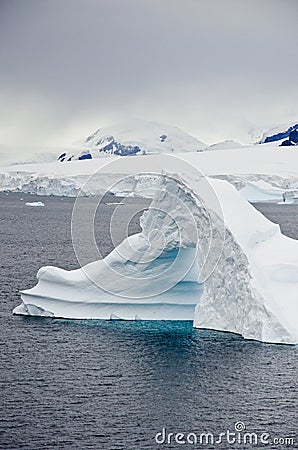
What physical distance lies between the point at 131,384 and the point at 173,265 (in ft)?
24.3

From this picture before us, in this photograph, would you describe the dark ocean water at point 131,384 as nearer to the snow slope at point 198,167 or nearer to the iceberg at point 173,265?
the iceberg at point 173,265

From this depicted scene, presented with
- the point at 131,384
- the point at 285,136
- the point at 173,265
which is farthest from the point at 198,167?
the point at 131,384

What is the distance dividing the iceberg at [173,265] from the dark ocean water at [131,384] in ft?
2.28

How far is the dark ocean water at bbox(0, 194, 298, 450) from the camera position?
16250 mm

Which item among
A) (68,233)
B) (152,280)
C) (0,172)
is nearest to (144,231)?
(152,280)

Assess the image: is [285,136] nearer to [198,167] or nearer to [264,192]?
[198,167]

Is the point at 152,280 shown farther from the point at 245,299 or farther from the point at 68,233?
the point at 68,233

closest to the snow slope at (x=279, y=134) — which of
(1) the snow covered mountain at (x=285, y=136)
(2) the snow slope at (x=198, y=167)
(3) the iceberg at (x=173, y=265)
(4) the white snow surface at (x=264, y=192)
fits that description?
(1) the snow covered mountain at (x=285, y=136)

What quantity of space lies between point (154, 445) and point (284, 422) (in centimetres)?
306

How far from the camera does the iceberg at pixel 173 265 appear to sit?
80.7 ft

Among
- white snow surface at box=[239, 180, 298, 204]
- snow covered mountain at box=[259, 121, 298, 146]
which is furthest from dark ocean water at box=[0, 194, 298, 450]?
snow covered mountain at box=[259, 121, 298, 146]

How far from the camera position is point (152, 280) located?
25703 millimetres

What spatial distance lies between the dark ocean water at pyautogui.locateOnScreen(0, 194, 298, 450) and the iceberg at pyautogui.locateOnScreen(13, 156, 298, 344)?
27.3 inches

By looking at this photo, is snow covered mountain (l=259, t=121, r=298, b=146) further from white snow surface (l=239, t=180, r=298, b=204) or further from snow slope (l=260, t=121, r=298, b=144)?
white snow surface (l=239, t=180, r=298, b=204)
